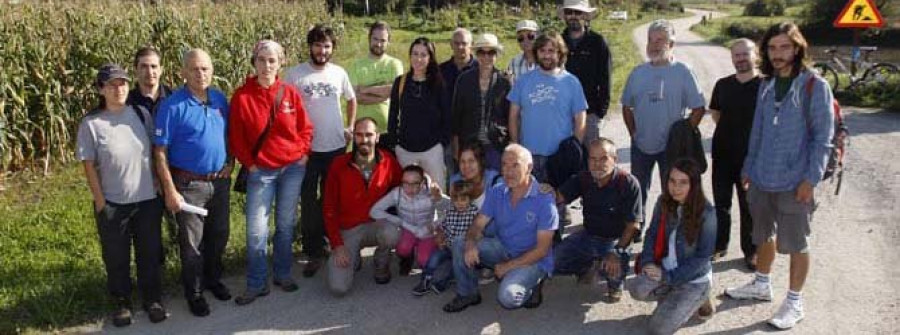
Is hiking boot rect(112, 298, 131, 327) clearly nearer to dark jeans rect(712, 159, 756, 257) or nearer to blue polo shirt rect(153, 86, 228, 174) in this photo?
blue polo shirt rect(153, 86, 228, 174)

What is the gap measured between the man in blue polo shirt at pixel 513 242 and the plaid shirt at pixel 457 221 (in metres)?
0.17

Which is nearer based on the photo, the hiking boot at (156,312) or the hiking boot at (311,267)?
the hiking boot at (156,312)

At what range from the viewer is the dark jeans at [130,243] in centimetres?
447

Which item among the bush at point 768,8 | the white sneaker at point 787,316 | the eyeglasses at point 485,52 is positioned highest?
the bush at point 768,8

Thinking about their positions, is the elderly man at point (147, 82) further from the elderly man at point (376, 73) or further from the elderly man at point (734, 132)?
the elderly man at point (734, 132)

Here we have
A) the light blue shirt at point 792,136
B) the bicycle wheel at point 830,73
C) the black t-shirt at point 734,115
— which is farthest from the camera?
the bicycle wheel at point 830,73

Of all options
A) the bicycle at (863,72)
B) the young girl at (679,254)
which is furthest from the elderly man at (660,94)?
the bicycle at (863,72)

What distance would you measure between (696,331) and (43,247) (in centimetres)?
509

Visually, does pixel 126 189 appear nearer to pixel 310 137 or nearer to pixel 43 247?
pixel 310 137

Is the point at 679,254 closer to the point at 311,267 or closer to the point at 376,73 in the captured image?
the point at 311,267

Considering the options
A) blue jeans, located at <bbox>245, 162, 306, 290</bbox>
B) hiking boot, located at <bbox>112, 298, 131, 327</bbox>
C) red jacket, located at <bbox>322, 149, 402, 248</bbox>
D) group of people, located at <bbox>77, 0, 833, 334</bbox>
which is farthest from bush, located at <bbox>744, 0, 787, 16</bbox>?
hiking boot, located at <bbox>112, 298, 131, 327</bbox>

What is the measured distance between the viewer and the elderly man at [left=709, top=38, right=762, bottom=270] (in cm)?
521

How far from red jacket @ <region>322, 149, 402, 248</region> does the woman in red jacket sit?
9.5 inches

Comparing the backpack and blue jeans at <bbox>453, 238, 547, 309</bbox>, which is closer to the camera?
the backpack
